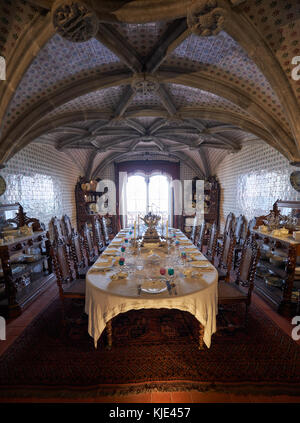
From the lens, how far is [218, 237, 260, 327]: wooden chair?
121 inches

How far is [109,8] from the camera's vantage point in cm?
264

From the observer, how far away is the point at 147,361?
8.61 ft

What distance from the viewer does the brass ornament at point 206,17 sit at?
2.31 metres

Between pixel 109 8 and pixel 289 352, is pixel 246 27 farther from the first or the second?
pixel 289 352

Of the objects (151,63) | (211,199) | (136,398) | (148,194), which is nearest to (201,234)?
(136,398)

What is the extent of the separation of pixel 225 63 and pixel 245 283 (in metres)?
4.06

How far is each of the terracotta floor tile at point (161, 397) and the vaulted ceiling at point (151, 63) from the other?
4.46 meters

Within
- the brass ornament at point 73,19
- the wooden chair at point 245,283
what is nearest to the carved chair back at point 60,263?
the wooden chair at point 245,283

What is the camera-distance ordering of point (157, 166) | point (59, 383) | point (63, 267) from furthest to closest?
1. point (157, 166)
2. point (63, 267)
3. point (59, 383)

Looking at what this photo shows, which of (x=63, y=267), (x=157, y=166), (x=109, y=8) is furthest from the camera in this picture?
(x=157, y=166)

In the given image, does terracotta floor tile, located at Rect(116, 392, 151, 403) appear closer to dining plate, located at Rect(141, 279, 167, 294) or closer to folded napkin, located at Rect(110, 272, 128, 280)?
dining plate, located at Rect(141, 279, 167, 294)

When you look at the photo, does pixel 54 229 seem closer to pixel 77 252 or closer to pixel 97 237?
pixel 97 237
